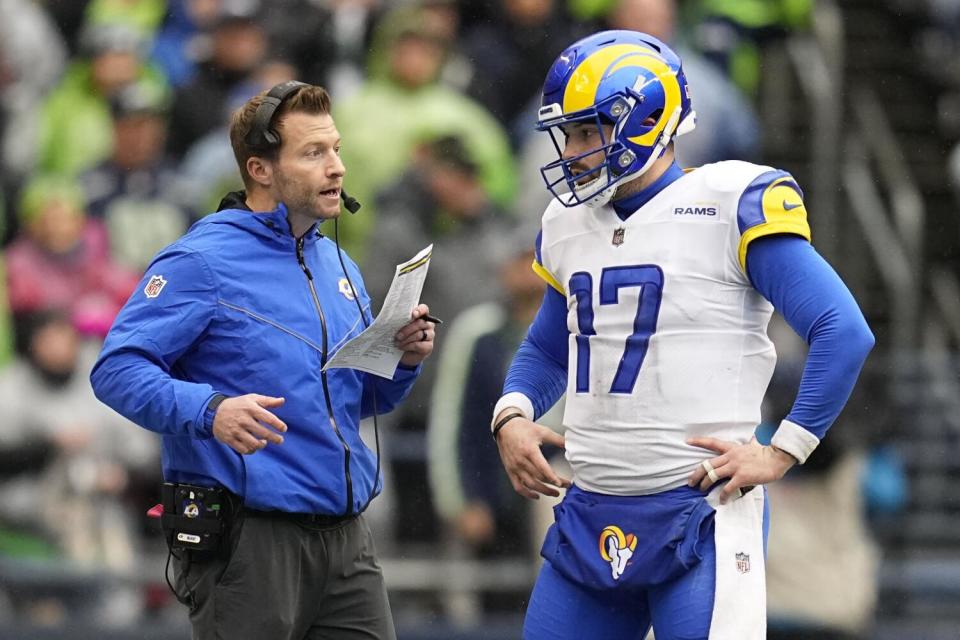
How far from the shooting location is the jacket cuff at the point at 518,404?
4.26 m

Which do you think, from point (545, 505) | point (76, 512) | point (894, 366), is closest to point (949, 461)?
point (894, 366)

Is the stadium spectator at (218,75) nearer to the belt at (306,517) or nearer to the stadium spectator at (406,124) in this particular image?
the stadium spectator at (406,124)

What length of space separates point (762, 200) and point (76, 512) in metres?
4.76

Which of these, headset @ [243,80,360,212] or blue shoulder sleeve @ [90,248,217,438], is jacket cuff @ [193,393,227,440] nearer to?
blue shoulder sleeve @ [90,248,217,438]

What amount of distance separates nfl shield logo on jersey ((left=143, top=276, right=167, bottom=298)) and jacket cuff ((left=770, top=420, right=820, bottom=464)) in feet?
4.95

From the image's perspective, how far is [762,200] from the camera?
12.6 ft

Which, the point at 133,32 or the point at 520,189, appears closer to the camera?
the point at 520,189

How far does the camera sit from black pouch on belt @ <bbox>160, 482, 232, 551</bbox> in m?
4.03

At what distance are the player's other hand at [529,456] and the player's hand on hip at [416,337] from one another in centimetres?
29

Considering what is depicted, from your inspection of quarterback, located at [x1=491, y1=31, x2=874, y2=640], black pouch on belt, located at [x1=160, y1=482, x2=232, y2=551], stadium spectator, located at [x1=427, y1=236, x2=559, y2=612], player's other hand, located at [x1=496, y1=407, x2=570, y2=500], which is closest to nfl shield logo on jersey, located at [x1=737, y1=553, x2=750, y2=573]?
quarterback, located at [x1=491, y1=31, x2=874, y2=640]

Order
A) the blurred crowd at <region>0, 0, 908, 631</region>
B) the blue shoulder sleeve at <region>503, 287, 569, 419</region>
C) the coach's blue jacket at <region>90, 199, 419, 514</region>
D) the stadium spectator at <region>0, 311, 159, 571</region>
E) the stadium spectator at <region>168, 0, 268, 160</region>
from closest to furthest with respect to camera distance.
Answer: the coach's blue jacket at <region>90, 199, 419, 514</region> → the blue shoulder sleeve at <region>503, 287, 569, 419</region> → the blurred crowd at <region>0, 0, 908, 631</region> → the stadium spectator at <region>0, 311, 159, 571</region> → the stadium spectator at <region>168, 0, 268, 160</region>

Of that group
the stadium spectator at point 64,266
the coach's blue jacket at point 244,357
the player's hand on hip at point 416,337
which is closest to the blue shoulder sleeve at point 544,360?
the player's hand on hip at point 416,337

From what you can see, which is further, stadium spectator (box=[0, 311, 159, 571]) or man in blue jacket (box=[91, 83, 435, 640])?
stadium spectator (box=[0, 311, 159, 571])

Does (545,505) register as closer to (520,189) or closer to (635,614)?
(520,189)
